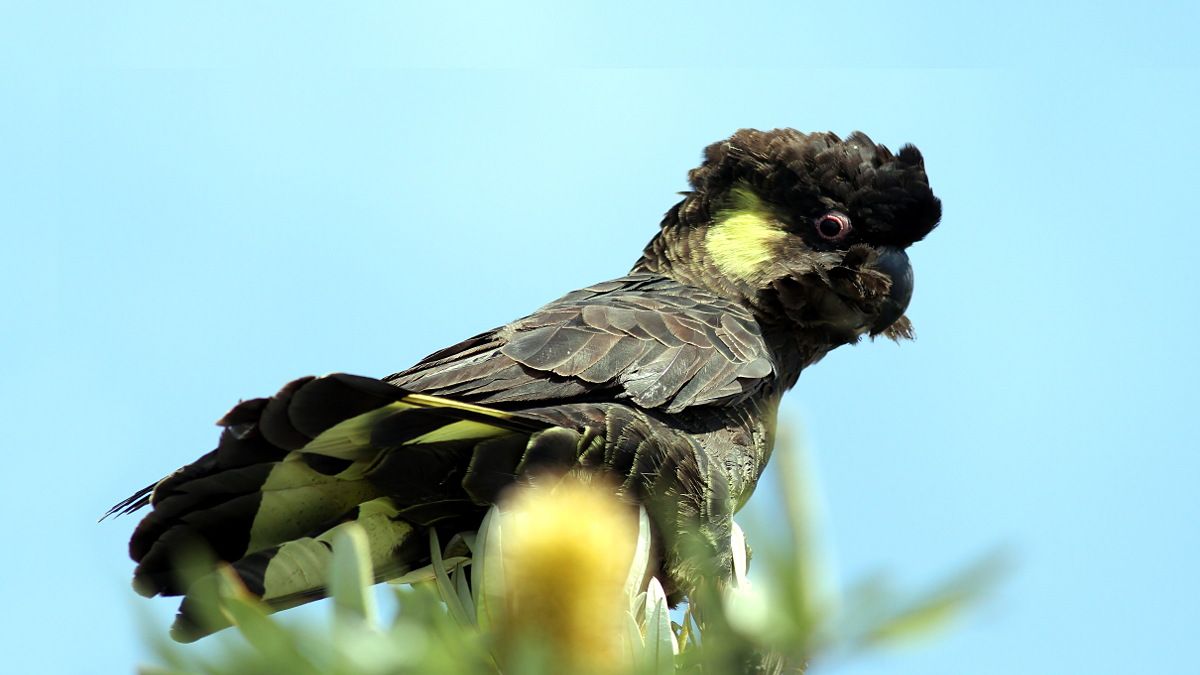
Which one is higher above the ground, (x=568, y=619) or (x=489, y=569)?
(x=568, y=619)

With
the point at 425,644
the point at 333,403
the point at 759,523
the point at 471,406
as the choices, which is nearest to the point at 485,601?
the point at 333,403

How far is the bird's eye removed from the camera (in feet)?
16.2

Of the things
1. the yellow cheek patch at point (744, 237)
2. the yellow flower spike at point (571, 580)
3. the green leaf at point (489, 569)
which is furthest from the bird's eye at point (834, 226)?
the yellow flower spike at point (571, 580)

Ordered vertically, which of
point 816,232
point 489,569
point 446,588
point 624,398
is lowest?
point 446,588

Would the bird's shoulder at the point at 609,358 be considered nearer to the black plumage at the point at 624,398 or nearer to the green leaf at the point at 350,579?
the black plumage at the point at 624,398

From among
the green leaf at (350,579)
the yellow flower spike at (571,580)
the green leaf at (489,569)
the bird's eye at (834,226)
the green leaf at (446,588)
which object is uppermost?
the bird's eye at (834,226)

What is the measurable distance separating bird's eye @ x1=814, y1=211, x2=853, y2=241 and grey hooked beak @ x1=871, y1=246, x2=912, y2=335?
0.18 metres

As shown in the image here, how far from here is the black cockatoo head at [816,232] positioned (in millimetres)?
4836

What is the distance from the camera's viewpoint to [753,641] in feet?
3.84

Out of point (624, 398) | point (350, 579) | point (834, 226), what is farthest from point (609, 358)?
point (350, 579)

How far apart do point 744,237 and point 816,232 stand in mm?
307

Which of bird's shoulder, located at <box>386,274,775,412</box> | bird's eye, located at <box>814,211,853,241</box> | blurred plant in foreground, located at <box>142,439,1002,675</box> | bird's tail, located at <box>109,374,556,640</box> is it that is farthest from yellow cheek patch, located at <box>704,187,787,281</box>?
blurred plant in foreground, located at <box>142,439,1002,675</box>

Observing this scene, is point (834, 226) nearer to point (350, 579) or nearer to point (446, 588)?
point (446, 588)

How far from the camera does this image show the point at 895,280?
491 centimetres
